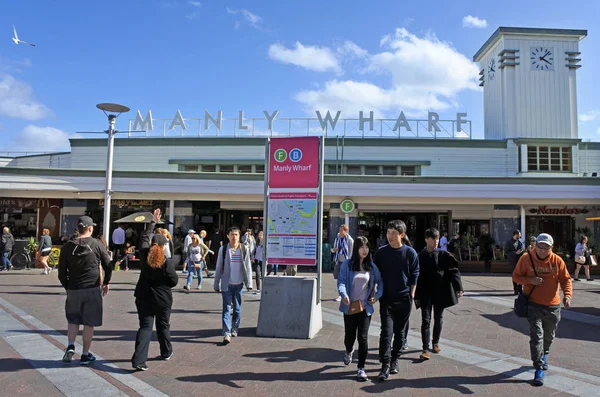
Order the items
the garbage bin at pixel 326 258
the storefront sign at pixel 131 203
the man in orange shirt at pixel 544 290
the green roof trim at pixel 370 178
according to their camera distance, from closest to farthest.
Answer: the man in orange shirt at pixel 544 290 → the garbage bin at pixel 326 258 → the green roof trim at pixel 370 178 → the storefront sign at pixel 131 203

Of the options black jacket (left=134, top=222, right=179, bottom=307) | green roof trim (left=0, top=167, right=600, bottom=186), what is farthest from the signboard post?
green roof trim (left=0, top=167, right=600, bottom=186)

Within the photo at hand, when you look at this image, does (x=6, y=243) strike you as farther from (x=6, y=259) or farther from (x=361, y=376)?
(x=361, y=376)

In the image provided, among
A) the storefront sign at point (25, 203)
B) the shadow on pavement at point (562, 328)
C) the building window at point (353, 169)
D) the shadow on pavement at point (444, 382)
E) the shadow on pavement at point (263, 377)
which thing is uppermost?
the building window at point (353, 169)

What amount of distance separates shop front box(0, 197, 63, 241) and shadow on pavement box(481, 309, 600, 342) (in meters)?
17.1

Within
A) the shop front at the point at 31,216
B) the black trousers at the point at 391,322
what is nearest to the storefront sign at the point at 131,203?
the shop front at the point at 31,216

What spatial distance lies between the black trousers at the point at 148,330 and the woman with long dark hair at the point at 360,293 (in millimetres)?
2253

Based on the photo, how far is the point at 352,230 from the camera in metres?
19.3

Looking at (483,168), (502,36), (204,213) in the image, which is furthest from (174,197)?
(502,36)

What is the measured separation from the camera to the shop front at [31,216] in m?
18.9

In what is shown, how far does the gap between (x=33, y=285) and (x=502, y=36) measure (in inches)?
983

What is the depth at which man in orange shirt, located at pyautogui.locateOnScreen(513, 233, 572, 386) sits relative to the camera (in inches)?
213

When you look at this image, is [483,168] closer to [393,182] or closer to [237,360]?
[393,182]

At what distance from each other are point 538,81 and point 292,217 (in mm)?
22606

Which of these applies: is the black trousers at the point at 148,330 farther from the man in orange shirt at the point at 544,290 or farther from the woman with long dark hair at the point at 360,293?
the man in orange shirt at the point at 544,290
